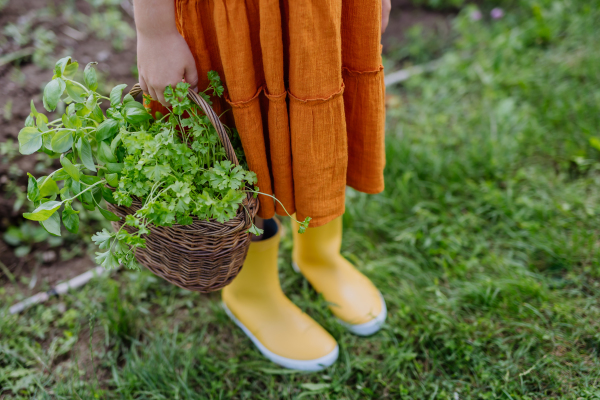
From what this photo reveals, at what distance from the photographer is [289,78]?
38.7 inches

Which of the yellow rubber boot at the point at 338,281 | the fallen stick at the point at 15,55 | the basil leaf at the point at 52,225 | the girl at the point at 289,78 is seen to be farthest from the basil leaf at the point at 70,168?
the fallen stick at the point at 15,55

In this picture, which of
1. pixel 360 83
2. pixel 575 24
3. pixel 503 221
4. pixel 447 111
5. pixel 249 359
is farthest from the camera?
pixel 575 24

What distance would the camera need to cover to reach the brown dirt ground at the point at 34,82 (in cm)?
175

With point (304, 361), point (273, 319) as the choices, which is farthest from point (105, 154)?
point (304, 361)

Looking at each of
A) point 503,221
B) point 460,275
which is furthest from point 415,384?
point 503,221

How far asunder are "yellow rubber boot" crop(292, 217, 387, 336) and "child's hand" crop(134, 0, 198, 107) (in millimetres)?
725

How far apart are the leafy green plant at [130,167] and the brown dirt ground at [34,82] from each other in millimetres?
955

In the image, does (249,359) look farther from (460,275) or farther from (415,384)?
(460,275)

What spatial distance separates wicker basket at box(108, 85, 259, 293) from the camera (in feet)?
3.09

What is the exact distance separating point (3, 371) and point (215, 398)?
0.74 meters

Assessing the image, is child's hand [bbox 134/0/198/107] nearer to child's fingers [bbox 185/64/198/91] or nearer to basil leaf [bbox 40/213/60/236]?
child's fingers [bbox 185/64/198/91]

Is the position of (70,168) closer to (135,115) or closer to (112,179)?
(112,179)

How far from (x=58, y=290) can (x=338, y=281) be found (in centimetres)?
114

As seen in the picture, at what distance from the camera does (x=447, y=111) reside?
2.43 meters
